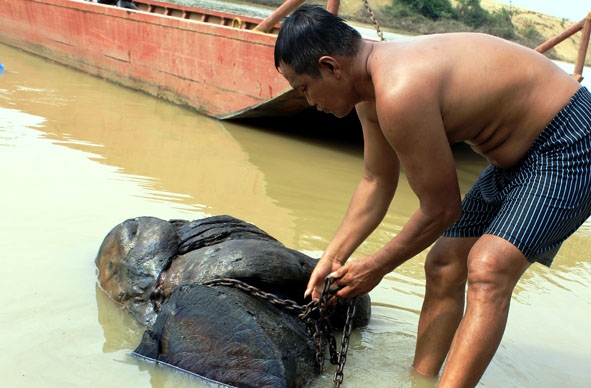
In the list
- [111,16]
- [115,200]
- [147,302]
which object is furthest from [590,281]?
[111,16]

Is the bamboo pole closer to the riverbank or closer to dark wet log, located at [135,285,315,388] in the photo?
dark wet log, located at [135,285,315,388]

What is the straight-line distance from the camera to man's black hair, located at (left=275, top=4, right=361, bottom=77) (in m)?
2.56

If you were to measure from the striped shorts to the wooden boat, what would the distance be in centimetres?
555

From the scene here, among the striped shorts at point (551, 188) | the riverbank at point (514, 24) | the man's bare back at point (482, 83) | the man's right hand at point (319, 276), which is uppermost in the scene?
the man's bare back at point (482, 83)

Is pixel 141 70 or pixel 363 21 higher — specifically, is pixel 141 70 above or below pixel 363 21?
above

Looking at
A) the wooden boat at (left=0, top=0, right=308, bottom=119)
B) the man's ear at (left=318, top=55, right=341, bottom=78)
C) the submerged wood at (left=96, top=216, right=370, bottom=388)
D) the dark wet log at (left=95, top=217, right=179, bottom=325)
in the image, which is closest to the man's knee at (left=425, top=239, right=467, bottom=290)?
the submerged wood at (left=96, top=216, right=370, bottom=388)

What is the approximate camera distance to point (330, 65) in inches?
102

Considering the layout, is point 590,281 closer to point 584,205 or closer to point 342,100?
point 584,205

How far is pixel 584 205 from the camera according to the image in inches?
104

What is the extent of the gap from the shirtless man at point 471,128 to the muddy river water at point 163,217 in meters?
0.88

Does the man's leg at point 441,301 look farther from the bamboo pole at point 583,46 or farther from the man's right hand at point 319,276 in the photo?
the bamboo pole at point 583,46

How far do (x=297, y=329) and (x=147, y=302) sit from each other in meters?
0.87

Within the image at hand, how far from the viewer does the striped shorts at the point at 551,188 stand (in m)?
2.55

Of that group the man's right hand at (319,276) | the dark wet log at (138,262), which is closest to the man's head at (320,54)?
the man's right hand at (319,276)
